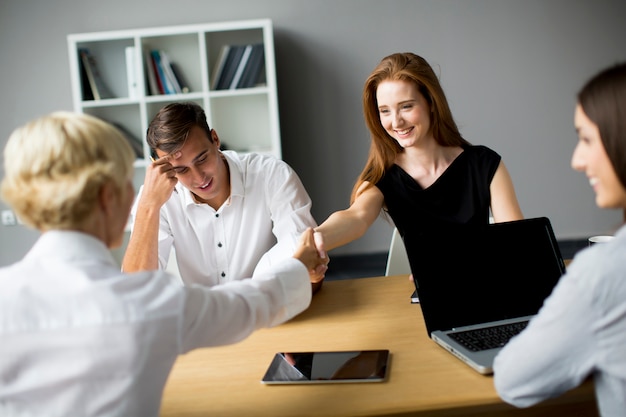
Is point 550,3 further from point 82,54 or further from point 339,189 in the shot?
point 82,54

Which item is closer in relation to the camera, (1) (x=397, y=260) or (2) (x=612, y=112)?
(2) (x=612, y=112)

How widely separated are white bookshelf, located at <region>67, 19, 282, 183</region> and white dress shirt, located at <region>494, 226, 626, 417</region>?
130 inches

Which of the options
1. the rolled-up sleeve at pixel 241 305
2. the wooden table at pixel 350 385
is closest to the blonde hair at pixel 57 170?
the rolled-up sleeve at pixel 241 305

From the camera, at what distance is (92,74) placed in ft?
13.9

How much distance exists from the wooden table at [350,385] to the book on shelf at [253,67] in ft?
9.32

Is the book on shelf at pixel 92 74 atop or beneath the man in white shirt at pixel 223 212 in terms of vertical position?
atop

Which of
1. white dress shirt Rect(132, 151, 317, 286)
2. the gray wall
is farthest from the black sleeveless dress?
the gray wall

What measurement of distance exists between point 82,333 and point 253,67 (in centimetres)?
353

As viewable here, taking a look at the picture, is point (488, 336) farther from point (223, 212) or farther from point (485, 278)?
point (223, 212)

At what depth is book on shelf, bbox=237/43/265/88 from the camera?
13.8 ft

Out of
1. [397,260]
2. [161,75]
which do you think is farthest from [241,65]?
[397,260]

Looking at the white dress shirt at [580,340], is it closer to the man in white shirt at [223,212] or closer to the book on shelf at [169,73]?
the man in white shirt at [223,212]

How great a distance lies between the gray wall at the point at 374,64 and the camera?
4477 millimetres

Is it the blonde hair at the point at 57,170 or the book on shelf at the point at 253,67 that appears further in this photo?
the book on shelf at the point at 253,67
